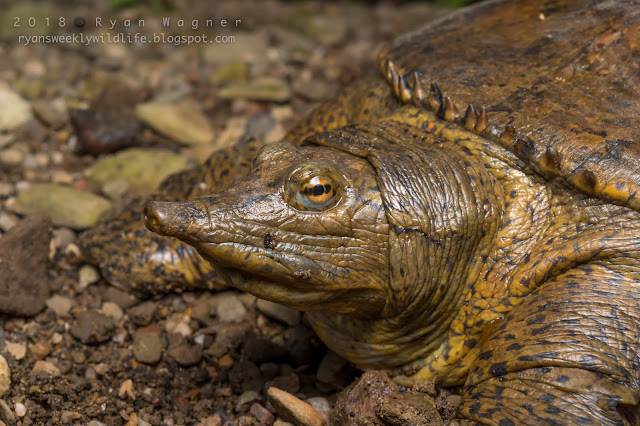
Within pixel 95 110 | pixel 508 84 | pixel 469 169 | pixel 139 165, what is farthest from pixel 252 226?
pixel 95 110

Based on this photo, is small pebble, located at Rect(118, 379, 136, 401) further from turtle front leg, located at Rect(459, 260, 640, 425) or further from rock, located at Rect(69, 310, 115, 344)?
turtle front leg, located at Rect(459, 260, 640, 425)

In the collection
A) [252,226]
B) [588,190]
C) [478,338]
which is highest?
[588,190]

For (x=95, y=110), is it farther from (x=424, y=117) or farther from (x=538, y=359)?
(x=538, y=359)

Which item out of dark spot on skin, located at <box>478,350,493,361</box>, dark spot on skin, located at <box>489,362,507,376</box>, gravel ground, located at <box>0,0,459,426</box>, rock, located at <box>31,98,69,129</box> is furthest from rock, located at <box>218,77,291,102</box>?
dark spot on skin, located at <box>489,362,507,376</box>

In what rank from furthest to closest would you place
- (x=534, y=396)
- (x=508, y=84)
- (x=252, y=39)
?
1. (x=252, y=39)
2. (x=508, y=84)
3. (x=534, y=396)

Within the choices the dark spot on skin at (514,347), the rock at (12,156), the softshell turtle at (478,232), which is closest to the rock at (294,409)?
the softshell turtle at (478,232)

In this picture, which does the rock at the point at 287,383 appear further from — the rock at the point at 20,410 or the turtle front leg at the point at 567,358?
the rock at the point at 20,410
